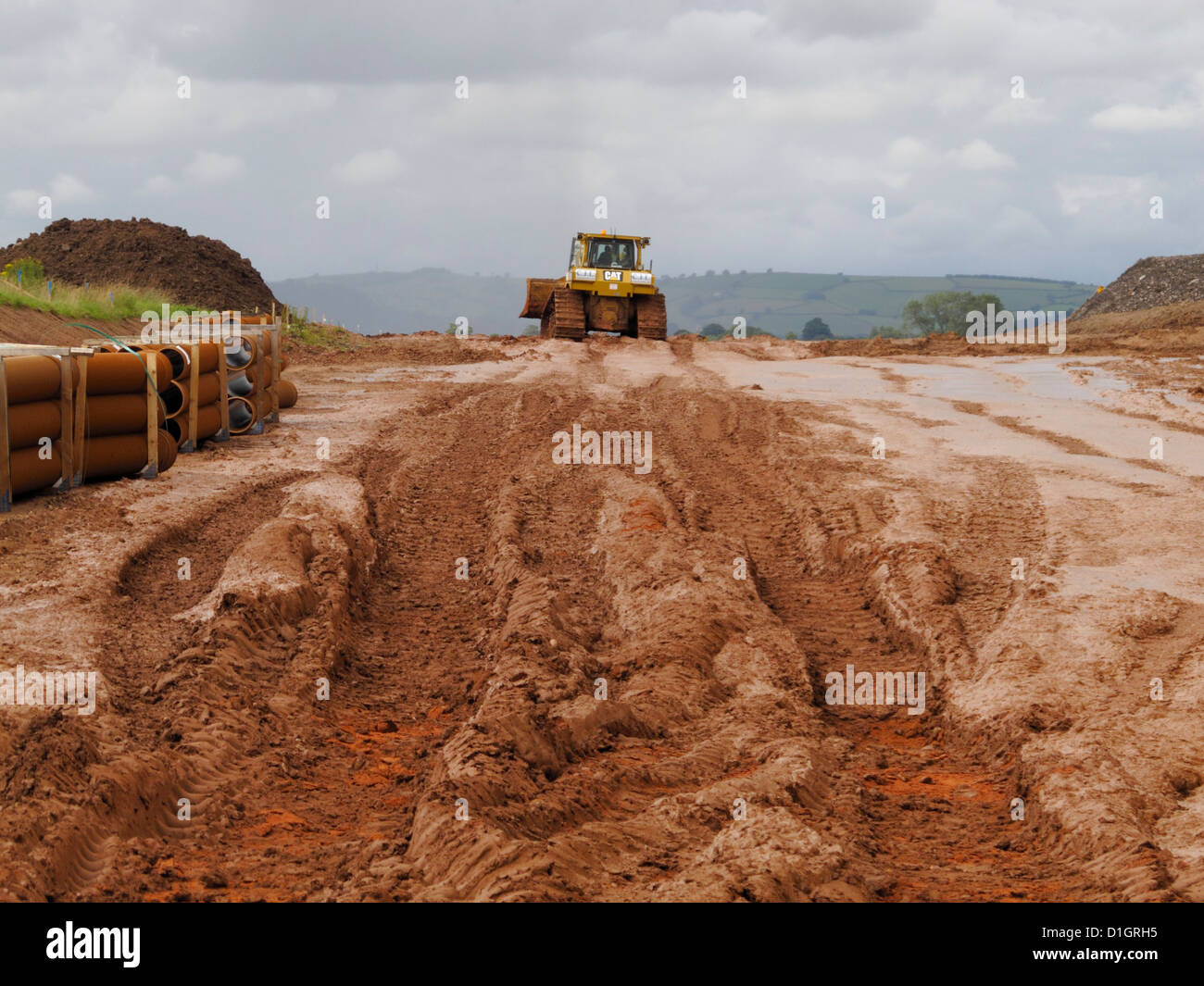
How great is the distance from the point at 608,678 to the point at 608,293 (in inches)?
1005

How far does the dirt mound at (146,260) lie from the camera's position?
33969 mm

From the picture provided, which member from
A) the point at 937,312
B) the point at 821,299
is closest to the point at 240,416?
the point at 937,312

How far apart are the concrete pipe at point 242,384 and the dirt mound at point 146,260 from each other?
21.4 metres

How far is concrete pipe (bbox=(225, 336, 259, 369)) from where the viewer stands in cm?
1302

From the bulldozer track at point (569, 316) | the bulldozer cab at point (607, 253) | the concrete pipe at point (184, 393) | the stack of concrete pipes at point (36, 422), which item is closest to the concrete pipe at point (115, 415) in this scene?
the stack of concrete pipes at point (36, 422)

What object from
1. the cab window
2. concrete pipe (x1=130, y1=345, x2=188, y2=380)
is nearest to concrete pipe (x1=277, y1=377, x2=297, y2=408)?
concrete pipe (x1=130, y1=345, x2=188, y2=380)

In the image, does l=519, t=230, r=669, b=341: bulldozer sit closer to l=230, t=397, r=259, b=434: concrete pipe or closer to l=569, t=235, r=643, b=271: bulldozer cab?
l=569, t=235, r=643, b=271: bulldozer cab

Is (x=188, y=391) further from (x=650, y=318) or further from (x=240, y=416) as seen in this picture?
(x=650, y=318)

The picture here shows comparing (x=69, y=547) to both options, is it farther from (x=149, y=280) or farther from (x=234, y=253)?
(x=234, y=253)

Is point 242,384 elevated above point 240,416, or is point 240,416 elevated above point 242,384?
point 242,384

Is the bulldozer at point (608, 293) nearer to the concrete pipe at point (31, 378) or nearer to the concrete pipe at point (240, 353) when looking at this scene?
the concrete pipe at point (240, 353)

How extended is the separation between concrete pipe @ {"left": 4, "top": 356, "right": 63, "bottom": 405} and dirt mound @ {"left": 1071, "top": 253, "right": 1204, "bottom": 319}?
120 ft

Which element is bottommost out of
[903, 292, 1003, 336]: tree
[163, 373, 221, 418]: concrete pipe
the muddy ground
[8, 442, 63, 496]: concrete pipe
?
the muddy ground

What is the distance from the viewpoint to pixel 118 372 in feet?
32.8
